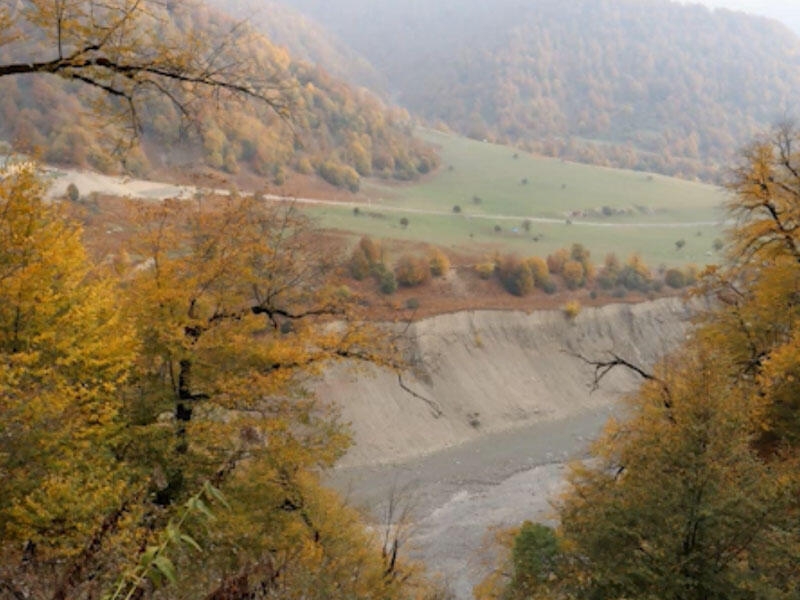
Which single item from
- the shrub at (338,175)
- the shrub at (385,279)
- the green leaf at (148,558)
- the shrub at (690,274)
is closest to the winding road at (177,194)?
the shrub at (338,175)

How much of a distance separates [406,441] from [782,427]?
89.6 ft

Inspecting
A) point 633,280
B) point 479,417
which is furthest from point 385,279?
point 633,280

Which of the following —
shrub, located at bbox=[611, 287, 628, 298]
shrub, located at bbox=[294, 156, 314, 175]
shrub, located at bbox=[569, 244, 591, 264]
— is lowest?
shrub, located at bbox=[611, 287, 628, 298]

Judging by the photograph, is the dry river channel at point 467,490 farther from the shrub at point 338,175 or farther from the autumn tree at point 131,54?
the shrub at point 338,175

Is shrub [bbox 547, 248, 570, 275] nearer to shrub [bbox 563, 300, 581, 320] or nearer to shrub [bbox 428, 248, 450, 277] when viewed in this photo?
shrub [bbox 563, 300, 581, 320]

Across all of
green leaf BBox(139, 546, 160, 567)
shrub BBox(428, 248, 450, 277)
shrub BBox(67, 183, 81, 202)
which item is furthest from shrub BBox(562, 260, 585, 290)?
green leaf BBox(139, 546, 160, 567)

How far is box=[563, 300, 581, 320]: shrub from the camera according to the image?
58625 millimetres

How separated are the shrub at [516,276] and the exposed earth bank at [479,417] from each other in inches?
146

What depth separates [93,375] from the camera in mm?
12078

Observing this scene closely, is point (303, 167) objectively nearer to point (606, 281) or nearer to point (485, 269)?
point (485, 269)

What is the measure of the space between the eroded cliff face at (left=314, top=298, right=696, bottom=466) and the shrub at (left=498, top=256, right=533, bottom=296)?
3.57 metres

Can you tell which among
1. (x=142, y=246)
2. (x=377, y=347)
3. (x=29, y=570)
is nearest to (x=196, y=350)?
(x=142, y=246)

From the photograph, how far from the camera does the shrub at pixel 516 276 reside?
198ft

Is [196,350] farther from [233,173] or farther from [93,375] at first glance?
[233,173]
